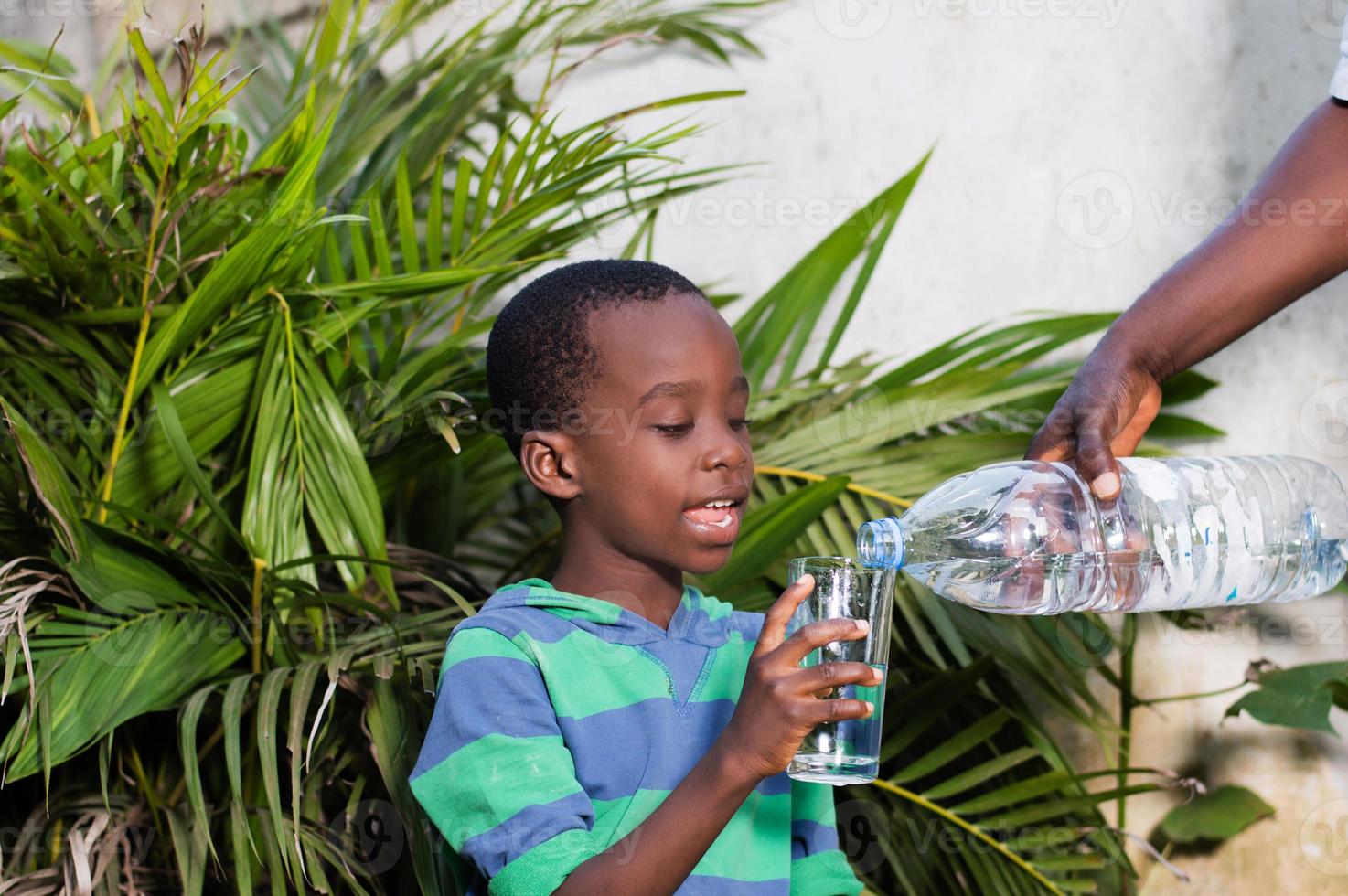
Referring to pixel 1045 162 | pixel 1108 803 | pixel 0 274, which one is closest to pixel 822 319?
pixel 1045 162

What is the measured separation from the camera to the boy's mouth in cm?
127

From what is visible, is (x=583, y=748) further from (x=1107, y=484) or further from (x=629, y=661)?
(x=1107, y=484)

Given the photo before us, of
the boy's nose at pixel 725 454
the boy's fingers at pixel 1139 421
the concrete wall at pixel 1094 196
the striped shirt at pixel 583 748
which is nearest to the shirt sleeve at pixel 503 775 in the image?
the striped shirt at pixel 583 748

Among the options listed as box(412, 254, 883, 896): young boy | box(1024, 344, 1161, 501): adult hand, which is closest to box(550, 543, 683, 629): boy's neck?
box(412, 254, 883, 896): young boy

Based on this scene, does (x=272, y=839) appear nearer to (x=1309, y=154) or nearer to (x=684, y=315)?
(x=684, y=315)

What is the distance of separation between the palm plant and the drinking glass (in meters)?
0.39

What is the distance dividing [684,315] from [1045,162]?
1250 millimetres

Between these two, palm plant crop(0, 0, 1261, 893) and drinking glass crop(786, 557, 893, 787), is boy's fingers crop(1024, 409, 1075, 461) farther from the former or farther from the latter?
drinking glass crop(786, 557, 893, 787)

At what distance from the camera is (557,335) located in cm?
136

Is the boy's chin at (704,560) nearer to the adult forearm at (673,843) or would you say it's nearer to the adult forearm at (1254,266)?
the adult forearm at (673,843)

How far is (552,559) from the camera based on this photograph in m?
2.12

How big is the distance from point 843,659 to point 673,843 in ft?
0.66

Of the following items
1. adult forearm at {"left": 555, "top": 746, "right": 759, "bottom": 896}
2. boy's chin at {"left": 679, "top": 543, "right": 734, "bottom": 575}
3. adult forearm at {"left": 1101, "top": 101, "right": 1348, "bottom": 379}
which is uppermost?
adult forearm at {"left": 1101, "top": 101, "right": 1348, "bottom": 379}

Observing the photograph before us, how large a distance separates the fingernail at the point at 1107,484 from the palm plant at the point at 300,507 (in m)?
0.45
